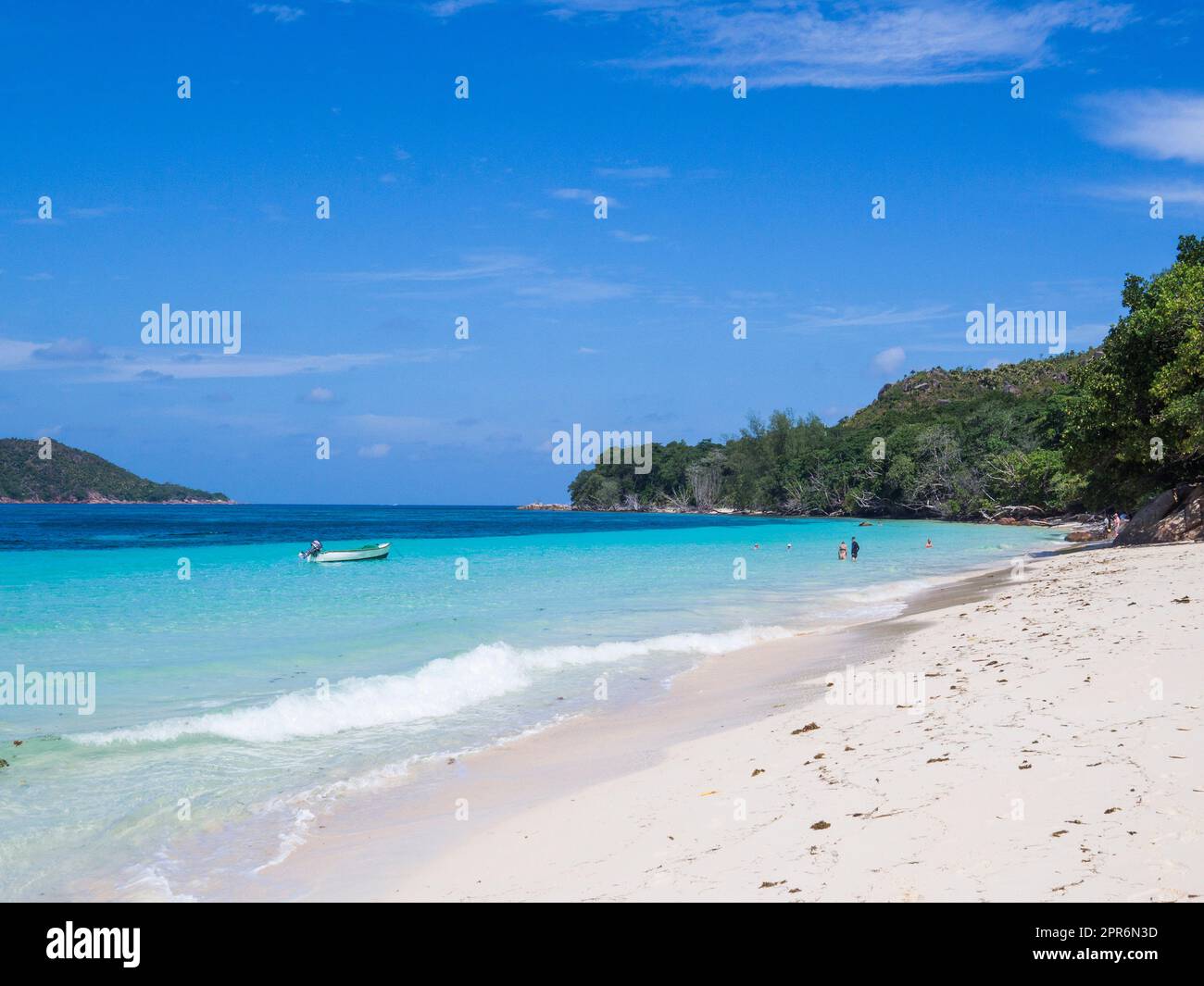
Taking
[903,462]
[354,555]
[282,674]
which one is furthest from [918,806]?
[903,462]

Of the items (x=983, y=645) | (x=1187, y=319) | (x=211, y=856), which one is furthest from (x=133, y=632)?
(x=1187, y=319)

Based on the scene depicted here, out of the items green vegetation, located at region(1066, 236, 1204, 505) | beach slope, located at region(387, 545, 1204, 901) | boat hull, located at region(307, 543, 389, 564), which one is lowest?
boat hull, located at region(307, 543, 389, 564)

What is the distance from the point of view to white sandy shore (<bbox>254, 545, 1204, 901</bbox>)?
4.45 m

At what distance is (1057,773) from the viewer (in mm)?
5633

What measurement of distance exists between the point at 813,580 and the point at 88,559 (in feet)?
115

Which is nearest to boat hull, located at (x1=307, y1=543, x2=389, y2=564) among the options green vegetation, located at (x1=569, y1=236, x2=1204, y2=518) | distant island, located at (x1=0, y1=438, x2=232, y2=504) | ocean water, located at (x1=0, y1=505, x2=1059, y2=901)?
ocean water, located at (x1=0, y1=505, x2=1059, y2=901)

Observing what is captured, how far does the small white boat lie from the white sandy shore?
33.7 meters

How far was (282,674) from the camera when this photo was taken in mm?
13969

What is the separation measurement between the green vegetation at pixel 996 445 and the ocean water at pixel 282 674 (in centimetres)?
792

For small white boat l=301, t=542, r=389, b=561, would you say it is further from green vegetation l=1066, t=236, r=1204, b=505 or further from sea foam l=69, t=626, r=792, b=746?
green vegetation l=1066, t=236, r=1204, b=505

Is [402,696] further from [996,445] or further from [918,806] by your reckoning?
[996,445]

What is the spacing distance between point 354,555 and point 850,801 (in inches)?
1560

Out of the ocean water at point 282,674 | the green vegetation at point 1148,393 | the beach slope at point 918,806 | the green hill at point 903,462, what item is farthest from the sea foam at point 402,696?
the green hill at point 903,462
